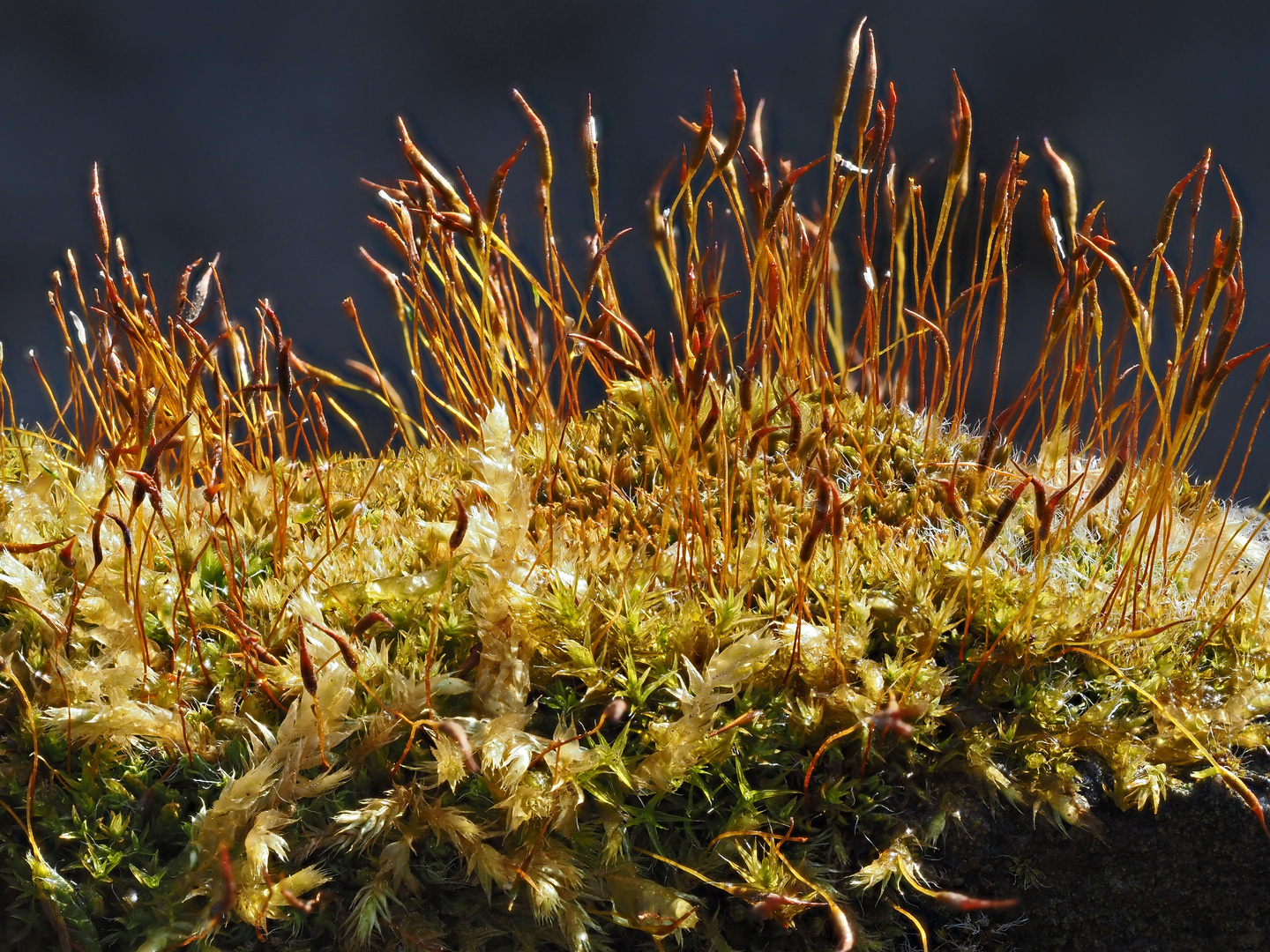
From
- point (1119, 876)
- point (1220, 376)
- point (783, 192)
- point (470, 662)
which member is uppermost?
point (783, 192)

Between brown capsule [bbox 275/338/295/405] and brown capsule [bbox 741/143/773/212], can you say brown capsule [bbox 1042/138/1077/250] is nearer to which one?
brown capsule [bbox 741/143/773/212]

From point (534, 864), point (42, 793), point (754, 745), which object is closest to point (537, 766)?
point (534, 864)

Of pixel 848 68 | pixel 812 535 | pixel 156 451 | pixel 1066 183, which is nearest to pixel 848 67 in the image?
pixel 848 68

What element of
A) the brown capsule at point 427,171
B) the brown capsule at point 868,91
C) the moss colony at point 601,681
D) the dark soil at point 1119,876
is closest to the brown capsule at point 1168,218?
the moss colony at point 601,681

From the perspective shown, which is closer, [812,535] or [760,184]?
[812,535]

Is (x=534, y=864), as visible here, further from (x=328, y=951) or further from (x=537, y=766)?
(x=328, y=951)

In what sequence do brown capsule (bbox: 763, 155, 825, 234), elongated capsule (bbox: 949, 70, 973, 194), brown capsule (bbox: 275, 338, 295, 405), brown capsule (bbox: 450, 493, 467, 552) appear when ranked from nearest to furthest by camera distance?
brown capsule (bbox: 450, 493, 467, 552)
brown capsule (bbox: 275, 338, 295, 405)
brown capsule (bbox: 763, 155, 825, 234)
elongated capsule (bbox: 949, 70, 973, 194)

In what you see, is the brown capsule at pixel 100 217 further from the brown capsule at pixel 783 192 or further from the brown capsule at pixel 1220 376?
the brown capsule at pixel 1220 376

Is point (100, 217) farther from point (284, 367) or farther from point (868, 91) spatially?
point (868, 91)

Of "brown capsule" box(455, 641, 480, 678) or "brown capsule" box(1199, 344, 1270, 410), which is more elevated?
"brown capsule" box(1199, 344, 1270, 410)

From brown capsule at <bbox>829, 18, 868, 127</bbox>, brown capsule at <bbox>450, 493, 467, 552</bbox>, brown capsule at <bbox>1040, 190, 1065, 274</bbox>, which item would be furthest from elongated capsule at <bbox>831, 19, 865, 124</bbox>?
brown capsule at <bbox>450, 493, 467, 552</bbox>

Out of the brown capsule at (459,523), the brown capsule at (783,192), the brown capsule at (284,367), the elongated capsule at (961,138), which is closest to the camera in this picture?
the brown capsule at (459,523)
